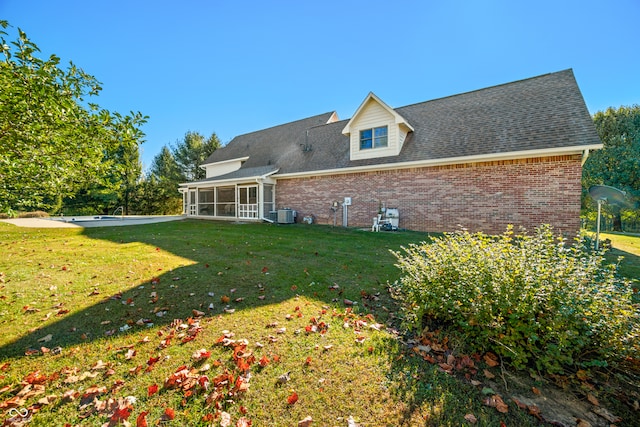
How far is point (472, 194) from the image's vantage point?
10852mm

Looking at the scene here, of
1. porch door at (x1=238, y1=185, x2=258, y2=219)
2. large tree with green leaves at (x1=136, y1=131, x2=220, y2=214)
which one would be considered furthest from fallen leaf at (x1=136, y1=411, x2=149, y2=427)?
large tree with green leaves at (x1=136, y1=131, x2=220, y2=214)

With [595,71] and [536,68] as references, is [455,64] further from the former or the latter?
[595,71]

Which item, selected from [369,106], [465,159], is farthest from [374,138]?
[465,159]

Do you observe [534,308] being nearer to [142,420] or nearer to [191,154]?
[142,420]

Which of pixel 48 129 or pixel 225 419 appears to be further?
pixel 48 129

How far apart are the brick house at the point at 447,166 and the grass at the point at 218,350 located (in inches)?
301

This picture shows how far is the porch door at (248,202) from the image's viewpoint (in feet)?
57.0

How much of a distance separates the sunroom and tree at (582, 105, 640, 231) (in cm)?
2362

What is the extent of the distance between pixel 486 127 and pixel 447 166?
8.16 ft

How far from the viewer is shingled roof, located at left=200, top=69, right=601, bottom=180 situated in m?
9.74

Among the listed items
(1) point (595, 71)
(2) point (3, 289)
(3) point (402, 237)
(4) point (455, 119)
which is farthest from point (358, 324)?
→ (1) point (595, 71)

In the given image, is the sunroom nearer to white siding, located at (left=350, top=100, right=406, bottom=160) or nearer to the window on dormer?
white siding, located at (left=350, top=100, right=406, bottom=160)

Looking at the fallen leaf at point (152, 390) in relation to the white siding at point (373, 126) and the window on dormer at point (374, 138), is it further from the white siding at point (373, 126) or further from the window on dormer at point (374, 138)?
the window on dormer at point (374, 138)

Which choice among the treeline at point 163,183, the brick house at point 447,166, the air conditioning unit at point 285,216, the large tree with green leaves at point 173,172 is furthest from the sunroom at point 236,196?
the large tree with green leaves at point 173,172
